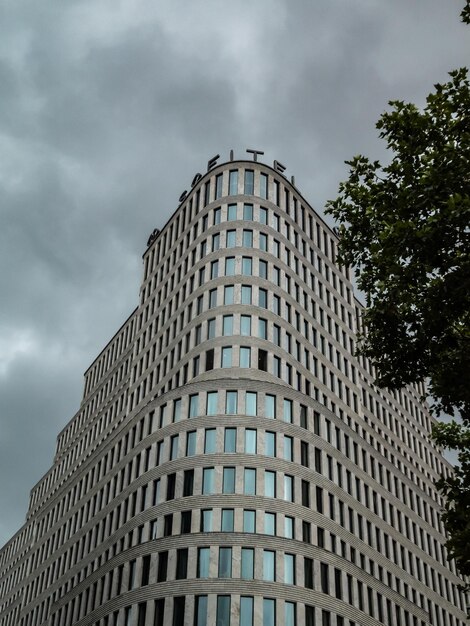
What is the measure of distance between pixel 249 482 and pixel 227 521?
3.46m

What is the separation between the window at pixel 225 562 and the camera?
54000 mm

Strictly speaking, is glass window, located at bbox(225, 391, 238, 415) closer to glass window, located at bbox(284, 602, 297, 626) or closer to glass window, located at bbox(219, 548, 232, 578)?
glass window, located at bbox(219, 548, 232, 578)

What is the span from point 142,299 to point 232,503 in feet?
107

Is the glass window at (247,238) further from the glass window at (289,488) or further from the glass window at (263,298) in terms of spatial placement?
the glass window at (289,488)

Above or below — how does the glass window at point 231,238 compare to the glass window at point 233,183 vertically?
below

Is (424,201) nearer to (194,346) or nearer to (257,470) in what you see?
(257,470)

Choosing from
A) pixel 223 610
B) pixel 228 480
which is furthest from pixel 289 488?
pixel 223 610

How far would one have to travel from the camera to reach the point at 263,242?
2788 inches

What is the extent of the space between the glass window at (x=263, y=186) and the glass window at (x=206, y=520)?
31477 mm

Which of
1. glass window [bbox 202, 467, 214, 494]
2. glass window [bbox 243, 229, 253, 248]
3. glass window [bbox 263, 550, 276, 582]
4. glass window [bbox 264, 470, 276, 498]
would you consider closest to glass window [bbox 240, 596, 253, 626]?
glass window [bbox 263, 550, 276, 582]

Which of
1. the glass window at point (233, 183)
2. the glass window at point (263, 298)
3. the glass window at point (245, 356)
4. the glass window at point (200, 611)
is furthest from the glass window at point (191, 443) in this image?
the glass window at point (233, 183)

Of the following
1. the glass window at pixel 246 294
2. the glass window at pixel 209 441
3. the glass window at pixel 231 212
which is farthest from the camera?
the glass window at pixel 231 212

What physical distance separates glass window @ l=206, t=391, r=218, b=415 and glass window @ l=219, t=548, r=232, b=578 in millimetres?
11113

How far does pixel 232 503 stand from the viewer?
5672 cm
